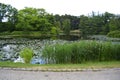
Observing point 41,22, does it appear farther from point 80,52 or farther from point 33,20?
point 80,52

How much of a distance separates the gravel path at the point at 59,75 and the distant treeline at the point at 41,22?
4362 cm

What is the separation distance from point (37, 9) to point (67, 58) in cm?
5115

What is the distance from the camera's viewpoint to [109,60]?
37.4 ft

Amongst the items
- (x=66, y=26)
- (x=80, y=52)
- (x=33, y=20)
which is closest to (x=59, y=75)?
(x=80, y=52)

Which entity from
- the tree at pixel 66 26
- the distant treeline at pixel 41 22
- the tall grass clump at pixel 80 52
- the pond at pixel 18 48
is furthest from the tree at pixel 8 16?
the tall grass clump at pixel 80 52

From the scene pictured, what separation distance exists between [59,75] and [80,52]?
340 centimetres

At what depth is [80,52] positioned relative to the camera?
36.0ft

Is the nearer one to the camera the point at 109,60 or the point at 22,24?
the point at 109,60

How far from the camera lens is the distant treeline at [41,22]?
53.9 metres

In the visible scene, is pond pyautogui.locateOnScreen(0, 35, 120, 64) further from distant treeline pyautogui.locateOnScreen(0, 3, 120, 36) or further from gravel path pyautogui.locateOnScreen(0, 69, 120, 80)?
distant treeline pyautogui.locateOnScreen(0, 3, 120, 36)

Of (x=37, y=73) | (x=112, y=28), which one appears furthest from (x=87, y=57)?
(x=112, y=28)

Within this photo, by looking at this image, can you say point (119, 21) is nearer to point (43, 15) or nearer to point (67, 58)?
point (43, 15)

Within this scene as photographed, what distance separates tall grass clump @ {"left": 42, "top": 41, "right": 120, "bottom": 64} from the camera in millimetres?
10805

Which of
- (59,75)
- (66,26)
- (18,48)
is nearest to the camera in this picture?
(59,75)
